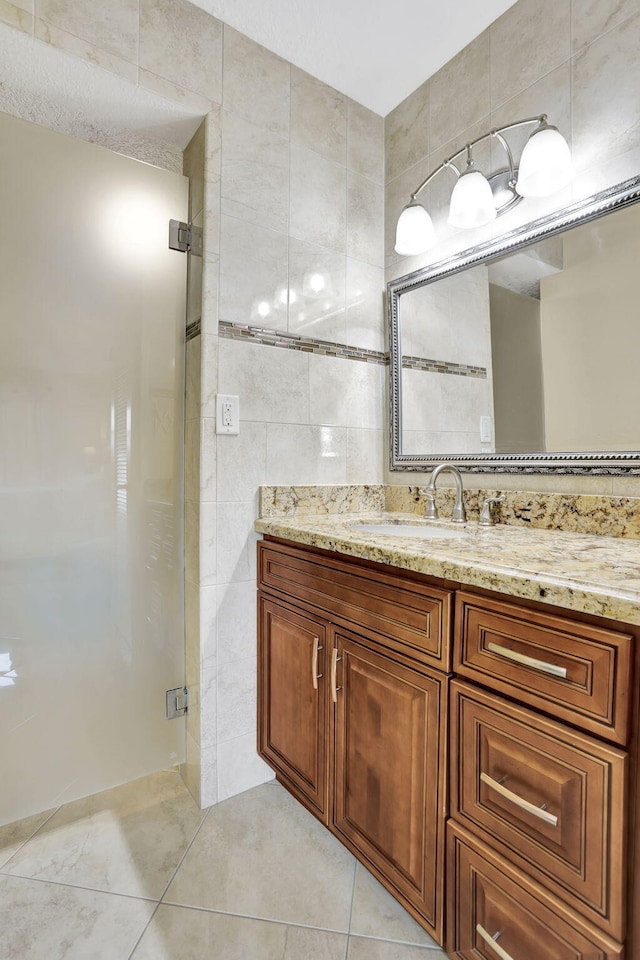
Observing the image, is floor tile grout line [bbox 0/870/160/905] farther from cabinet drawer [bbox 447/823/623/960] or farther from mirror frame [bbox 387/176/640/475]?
mirror frame [bbox 387/176/640/475]

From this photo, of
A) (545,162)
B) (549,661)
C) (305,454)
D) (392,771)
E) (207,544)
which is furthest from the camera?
(305,454)

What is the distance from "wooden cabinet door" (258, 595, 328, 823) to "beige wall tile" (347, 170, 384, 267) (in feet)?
4.66

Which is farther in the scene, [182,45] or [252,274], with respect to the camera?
[252,274]

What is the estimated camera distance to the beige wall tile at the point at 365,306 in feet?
6.16

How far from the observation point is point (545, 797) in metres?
0.77

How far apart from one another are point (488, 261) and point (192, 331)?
1.02 meters

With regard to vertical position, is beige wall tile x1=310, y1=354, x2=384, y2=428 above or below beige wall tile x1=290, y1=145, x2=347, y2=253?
below

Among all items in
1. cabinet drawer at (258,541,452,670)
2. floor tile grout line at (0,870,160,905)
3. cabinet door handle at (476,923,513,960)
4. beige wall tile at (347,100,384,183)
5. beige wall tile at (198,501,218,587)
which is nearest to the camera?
cabinet door handle at (476,923,513,960)

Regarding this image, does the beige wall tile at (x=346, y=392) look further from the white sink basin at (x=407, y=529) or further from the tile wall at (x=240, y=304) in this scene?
the white sink basin at (x=407, y=529)

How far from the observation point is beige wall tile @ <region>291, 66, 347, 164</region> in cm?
172

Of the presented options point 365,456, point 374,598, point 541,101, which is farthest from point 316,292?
point 374,598

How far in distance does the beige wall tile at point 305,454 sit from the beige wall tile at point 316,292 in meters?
0.17

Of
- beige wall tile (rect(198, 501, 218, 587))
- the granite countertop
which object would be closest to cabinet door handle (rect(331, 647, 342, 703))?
the granite countertop

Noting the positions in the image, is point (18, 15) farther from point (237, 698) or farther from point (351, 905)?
point (351, 905)
